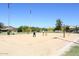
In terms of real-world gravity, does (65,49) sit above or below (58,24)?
below

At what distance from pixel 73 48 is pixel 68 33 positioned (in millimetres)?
283

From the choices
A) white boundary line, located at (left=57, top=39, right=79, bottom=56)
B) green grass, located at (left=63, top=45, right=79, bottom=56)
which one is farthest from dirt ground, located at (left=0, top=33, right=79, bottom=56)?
green grass, located at (left=63, top=45, right=79, bottom=56)

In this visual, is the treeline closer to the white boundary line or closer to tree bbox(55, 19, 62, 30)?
tree bbox(55, 19, 62, 30)

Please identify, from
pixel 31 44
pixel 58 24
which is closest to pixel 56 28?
pixel 58 24

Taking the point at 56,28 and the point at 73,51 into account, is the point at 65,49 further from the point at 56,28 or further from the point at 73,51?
the point at 56,28

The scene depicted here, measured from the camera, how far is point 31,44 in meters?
5.72

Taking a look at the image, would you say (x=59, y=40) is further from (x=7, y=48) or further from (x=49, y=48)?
(x=7, y=48)

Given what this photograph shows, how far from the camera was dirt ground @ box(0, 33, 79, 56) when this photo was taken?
546cm

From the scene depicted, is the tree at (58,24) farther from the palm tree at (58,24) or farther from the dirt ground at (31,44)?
the dirt ground at (31,44)

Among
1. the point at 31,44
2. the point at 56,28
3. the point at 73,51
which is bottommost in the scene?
the point at 73,51

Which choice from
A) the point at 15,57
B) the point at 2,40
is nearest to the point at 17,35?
the point at 2,40

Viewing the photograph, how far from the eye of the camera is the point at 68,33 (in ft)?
19.1

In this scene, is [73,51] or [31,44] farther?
[31,44]

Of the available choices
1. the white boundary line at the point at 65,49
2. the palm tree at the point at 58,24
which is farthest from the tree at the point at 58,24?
the white boundary line at the point at 65,49
